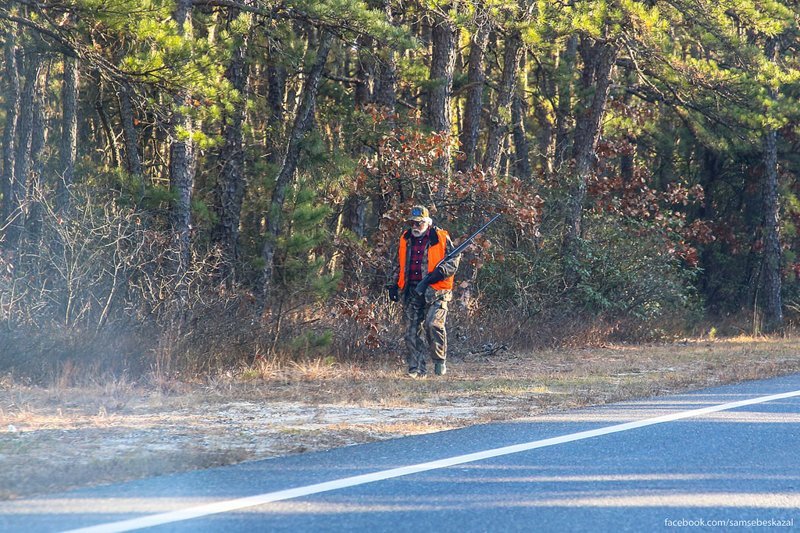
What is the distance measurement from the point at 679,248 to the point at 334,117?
8531 mm

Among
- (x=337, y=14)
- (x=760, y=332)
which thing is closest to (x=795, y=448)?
(x=337, y=14)

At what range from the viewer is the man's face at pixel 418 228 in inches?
477

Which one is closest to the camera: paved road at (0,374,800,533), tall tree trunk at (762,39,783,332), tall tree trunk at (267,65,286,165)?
paved road at (0,374,800,533)

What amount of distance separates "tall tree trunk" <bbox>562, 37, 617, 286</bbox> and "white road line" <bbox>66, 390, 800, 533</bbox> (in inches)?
393

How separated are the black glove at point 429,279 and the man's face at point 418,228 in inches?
20.4

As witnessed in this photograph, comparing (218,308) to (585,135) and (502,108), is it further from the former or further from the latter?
(585,135)

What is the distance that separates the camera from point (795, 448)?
7.65 m

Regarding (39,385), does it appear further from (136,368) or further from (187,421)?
(187,421)

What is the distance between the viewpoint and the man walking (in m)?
12.1

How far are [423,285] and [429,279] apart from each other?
0.11 metres

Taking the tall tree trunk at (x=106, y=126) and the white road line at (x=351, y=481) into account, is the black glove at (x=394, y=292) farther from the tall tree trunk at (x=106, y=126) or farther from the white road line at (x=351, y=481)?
the tall tree trunk at (x=106, y=126)

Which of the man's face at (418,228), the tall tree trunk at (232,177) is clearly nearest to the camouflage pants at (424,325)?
the man's face at (418,228)

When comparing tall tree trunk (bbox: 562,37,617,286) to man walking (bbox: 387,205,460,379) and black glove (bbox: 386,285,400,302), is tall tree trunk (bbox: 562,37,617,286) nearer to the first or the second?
man walking (bbox: 387,205,460,379)

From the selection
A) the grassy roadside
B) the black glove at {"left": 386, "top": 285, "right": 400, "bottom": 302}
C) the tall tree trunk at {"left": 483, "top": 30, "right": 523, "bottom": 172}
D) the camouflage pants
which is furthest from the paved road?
the tall tree trunk at {"left": 483, "top": 30, "right": 523, "bottom": 172}
